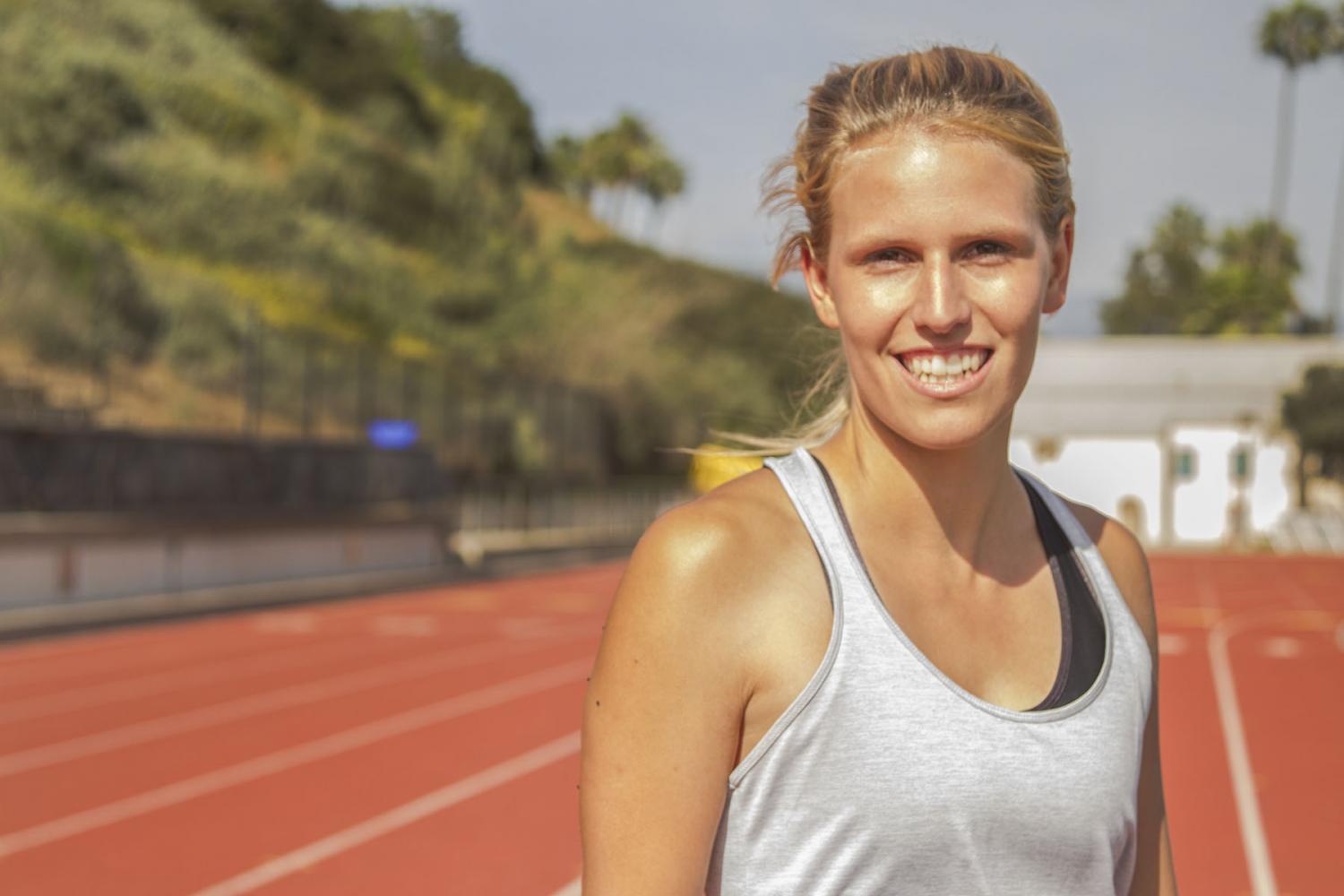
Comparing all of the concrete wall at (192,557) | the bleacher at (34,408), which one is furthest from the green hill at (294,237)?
the concrete wall at (192,557)

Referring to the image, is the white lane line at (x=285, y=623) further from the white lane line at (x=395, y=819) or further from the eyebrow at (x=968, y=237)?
the eyebrow at (x=968, y=237)

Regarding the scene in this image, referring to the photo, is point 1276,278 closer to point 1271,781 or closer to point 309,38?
point 309,38

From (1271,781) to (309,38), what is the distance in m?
63.8

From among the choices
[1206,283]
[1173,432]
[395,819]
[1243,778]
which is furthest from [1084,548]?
[1206,283]

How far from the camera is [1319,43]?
66.4 metres

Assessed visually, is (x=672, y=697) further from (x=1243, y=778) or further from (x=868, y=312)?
(x=1243, y=778)

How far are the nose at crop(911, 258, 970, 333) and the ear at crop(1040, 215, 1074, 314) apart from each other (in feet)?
0.52

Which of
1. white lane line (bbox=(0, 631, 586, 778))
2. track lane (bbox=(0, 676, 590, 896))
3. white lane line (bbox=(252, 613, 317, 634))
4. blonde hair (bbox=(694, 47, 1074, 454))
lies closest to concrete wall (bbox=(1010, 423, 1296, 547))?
white lane line (bbox=(252, 613, 317, 634))

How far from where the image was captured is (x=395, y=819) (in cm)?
811

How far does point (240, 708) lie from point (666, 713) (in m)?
11.2

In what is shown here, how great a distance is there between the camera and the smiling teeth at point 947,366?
153cm

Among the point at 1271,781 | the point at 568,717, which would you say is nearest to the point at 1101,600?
the point at 1271,781

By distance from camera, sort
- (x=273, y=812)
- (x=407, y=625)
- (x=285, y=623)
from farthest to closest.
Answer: (x=285, y=623)
(x=407, y=625)
(x=273, y=812)

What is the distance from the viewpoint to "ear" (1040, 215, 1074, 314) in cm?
166
